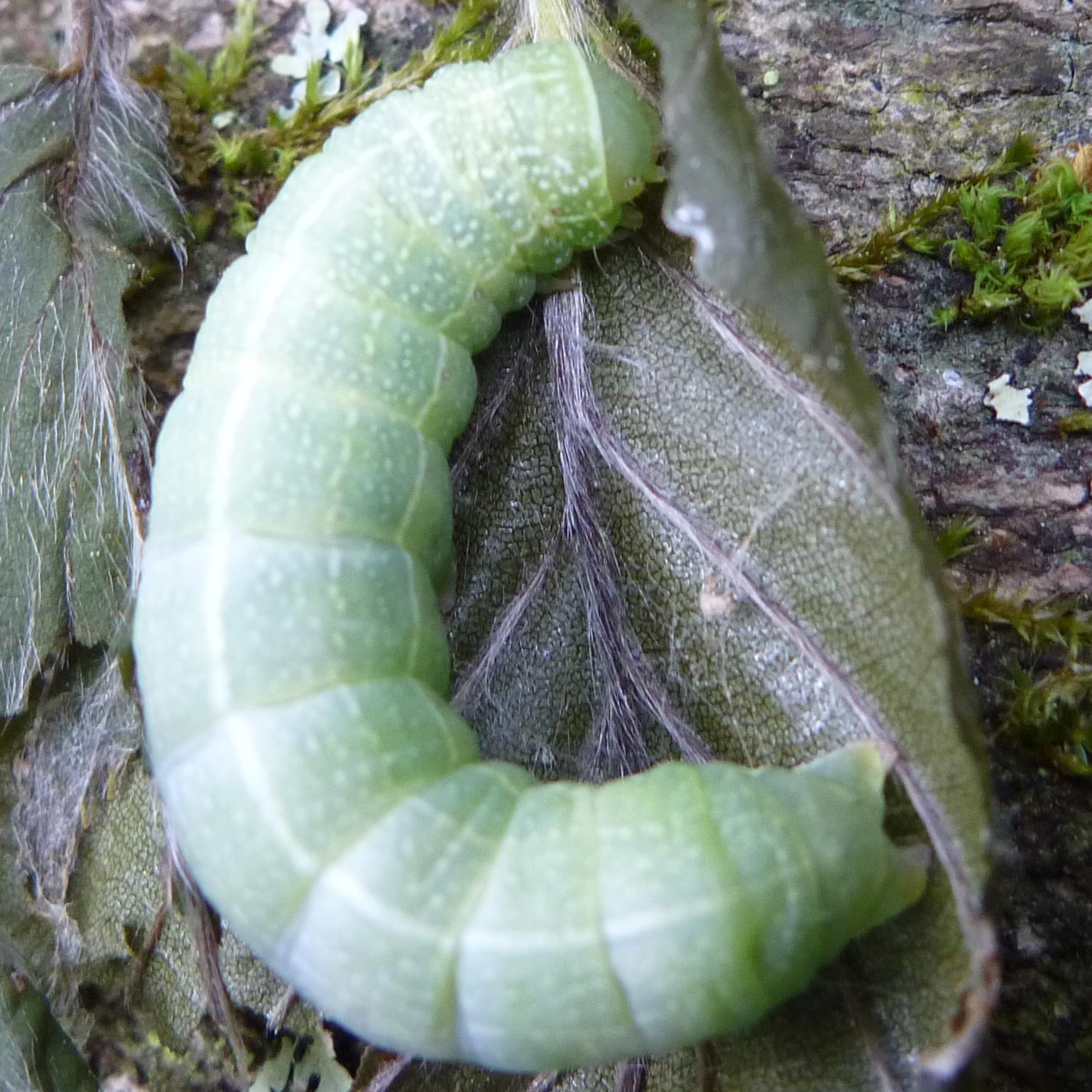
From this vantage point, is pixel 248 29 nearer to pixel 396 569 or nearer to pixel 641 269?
pixel 641 269

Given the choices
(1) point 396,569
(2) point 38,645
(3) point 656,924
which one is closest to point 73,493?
(2) point 38,645

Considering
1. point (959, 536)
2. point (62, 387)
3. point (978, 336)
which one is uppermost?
point (62, 387)

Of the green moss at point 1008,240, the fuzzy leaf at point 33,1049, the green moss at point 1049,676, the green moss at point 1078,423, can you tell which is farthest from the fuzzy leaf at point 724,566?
the fuzzy leaf at point 33,1049

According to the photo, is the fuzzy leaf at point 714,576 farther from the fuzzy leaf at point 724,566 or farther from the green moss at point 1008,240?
the green moss at point 1008,240

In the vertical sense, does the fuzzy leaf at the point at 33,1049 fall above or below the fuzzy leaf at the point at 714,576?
below

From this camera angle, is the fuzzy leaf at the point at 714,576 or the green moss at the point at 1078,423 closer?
the fuzzy leaf at the point at 714,576

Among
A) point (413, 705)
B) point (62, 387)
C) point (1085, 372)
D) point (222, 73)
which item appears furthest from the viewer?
point (222, 73)

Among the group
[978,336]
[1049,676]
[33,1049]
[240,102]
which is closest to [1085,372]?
[978,336]

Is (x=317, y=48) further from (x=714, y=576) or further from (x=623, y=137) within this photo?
(x=714, y=576)
